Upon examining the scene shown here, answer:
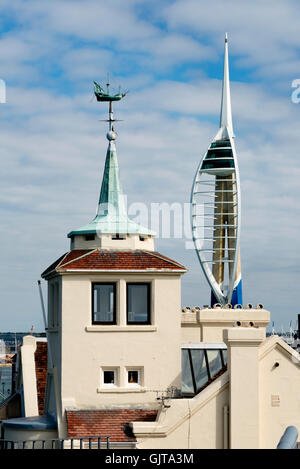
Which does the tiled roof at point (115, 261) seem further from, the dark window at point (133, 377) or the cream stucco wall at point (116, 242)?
the dark window at point (133, 377)

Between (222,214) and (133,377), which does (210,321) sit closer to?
(133,377)

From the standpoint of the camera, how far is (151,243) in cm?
3228

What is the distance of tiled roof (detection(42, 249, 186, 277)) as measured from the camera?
99.8ft

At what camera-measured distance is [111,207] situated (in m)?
33.1

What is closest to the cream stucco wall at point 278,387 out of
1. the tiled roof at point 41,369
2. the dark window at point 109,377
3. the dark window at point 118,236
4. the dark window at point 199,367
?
the dark window at point 199,367

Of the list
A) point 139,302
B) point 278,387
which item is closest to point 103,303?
point 139,302

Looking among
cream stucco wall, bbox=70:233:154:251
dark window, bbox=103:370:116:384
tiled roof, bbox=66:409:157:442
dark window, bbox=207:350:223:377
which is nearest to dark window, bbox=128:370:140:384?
dark window, bbox=103:370:116:384

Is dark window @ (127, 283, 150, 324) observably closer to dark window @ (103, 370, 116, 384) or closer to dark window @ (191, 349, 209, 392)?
dark window @ (103, 370, 116, 384)

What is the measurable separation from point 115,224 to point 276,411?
8.43 metres

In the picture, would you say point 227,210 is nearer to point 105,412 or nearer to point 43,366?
point 43,366

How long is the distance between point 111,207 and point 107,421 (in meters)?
7.83

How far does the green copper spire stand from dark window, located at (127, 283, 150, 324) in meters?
2.04

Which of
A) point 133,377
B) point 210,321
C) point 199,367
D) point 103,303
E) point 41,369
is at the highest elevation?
point 103,303
